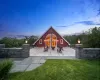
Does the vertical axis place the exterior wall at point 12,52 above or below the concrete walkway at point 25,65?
above

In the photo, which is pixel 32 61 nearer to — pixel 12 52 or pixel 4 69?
pixel 12 52

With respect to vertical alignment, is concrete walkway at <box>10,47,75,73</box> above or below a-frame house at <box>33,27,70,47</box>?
below

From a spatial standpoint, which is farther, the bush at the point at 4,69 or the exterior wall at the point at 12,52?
the exterior wall at the point at 12,52

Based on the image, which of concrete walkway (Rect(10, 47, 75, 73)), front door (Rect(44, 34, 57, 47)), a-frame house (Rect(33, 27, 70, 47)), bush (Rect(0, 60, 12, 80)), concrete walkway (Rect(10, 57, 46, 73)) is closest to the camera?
bush (Rect(0, 60, 12, 80))

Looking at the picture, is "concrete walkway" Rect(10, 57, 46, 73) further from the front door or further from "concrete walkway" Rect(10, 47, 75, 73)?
the front door

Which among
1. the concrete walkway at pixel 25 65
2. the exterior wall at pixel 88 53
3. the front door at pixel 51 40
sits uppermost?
the front door at pixel 51 40

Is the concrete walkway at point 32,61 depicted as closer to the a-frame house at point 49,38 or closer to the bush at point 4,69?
the bush at point 4,69

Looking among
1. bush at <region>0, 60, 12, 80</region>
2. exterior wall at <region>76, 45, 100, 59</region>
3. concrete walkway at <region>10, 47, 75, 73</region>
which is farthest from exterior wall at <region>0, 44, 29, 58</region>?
bush at <region>0, 60, 12, 80</region>

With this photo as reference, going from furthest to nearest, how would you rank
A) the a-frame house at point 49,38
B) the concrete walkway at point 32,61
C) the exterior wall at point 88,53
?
the a-frame house at point 49,38, the exterior wall at point 88,53, the concrete walkway at point 32,61

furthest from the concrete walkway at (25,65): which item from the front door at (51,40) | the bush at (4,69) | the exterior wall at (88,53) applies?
the front door at (51,40)

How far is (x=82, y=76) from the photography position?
569cm

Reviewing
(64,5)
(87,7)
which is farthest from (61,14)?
(87,7)

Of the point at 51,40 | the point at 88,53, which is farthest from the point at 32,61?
the point at 51,40

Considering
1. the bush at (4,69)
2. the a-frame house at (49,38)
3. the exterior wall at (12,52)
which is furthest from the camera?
the a-frame house at (49,38)
